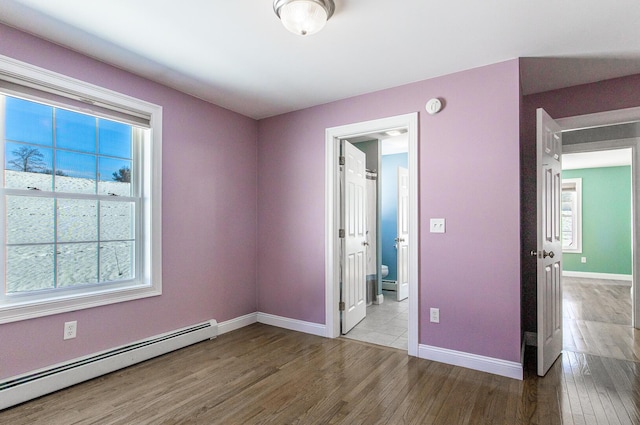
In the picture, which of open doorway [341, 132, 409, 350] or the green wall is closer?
open doorway [341, 132, 409, 350]

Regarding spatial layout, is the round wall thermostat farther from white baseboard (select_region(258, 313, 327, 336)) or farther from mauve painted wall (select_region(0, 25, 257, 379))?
white baseboard (select_region(258, 313, 327, 336))

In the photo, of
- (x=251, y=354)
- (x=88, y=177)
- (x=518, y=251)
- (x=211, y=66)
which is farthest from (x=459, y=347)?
(x=88, y=177)

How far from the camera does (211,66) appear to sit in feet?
8.89

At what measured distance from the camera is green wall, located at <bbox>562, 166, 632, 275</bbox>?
6.95 m

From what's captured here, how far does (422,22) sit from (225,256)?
2819 mm

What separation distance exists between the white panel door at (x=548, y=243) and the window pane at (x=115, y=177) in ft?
11.0

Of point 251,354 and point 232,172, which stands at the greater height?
point 232,172

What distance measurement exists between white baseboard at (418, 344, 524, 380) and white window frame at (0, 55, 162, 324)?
2428 mm

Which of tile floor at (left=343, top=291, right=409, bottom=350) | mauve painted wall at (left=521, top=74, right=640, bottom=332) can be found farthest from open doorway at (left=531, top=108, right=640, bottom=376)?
tile floor at (left=343, top=291, right=409, bottom=350)

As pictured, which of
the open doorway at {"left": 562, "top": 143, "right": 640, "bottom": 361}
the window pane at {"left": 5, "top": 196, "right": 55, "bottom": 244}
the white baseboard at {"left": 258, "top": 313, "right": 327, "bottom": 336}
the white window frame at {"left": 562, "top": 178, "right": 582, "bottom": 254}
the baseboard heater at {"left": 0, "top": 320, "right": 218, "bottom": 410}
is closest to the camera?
the baseboard heater at {"left": 0, "top": 320, "right": 218, "bottom": 410}

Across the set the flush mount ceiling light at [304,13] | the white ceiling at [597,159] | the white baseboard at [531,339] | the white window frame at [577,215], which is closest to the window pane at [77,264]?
the flush mount ceiling light at [304,13]

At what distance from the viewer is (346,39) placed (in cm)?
229

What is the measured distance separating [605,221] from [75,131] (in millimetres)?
9294

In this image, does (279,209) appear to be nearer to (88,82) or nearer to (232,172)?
(232,172)
